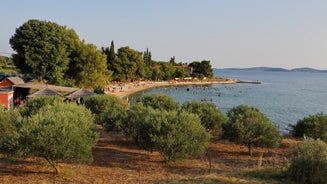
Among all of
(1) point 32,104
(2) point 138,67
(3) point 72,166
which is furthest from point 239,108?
(2) point 138,67

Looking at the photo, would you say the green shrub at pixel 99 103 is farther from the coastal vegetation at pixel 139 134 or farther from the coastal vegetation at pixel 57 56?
the coastal vegetation at pixel 57 56

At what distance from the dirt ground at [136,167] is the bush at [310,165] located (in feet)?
5.80

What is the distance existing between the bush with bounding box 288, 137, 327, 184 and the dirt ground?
5.80 feet

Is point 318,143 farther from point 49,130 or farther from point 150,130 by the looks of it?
point 49,130

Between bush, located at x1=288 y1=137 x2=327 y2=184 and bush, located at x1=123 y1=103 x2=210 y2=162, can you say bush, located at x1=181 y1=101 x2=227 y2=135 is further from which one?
bush, located at x1=288 y1=137 x2=327 y2=184

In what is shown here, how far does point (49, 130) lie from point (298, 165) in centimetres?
936

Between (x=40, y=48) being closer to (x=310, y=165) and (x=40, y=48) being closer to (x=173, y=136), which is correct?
(x=173, y=136)

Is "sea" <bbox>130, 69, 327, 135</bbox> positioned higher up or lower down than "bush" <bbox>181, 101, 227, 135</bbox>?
lower down

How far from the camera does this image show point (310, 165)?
34.4 feet

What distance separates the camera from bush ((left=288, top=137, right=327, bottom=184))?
34.1 ft

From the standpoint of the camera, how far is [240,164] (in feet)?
49.8

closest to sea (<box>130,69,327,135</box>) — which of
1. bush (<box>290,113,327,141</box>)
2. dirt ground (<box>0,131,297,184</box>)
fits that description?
bush (<box>290,113,327,141</box>)

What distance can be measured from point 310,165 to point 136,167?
287 inches

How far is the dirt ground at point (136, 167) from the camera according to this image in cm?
1168
